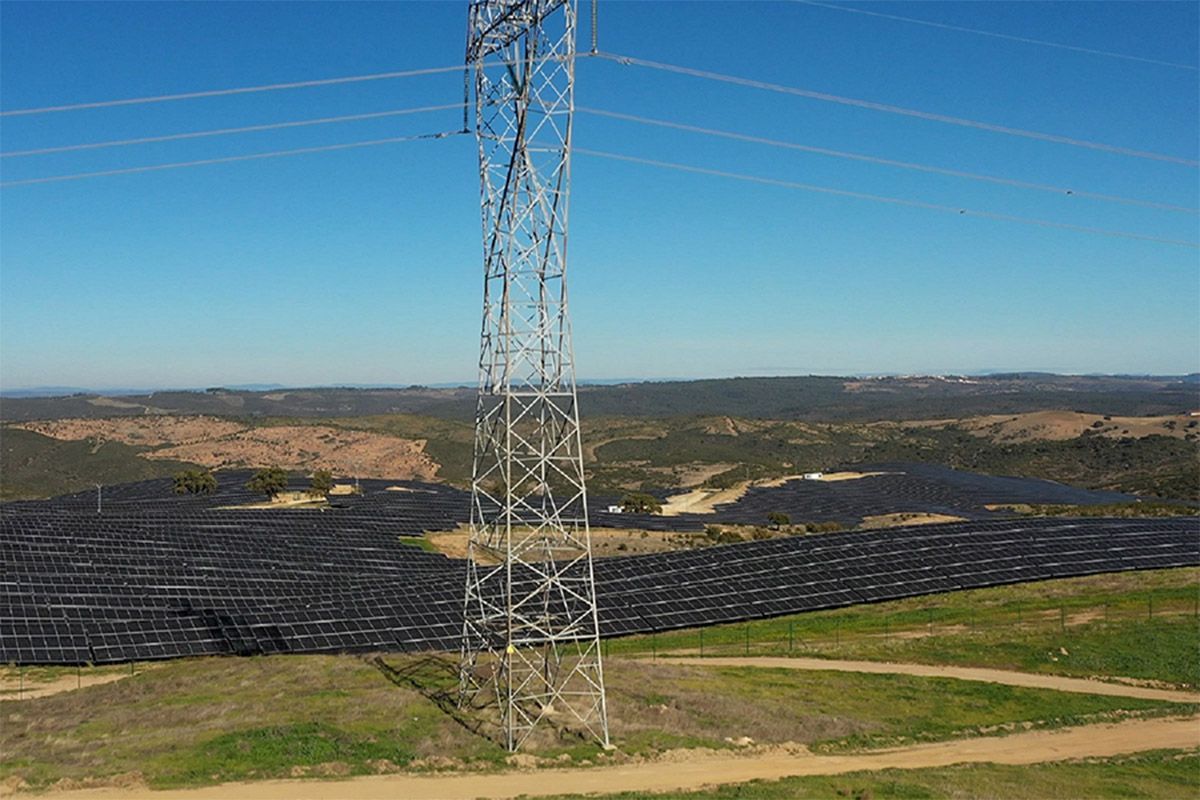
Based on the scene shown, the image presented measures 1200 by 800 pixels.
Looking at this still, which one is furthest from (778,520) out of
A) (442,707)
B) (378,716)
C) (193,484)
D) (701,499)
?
(378,716)

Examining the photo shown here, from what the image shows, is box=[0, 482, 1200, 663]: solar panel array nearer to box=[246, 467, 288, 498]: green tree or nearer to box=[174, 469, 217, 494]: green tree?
box=[246, 467, 288, 498]: green tree

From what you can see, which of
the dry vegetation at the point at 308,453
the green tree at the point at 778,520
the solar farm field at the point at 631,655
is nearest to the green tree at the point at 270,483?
the solar farm field at the point at 631,655

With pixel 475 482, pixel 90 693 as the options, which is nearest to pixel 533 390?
pixel 475 482

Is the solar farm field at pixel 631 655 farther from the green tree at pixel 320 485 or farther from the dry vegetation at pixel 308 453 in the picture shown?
the dry vegetation at pixel 308 453

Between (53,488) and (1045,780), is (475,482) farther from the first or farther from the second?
(53,488)

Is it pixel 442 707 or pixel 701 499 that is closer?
pixel 442 707

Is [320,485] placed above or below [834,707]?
above

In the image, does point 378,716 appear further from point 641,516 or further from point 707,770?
point 641,516
